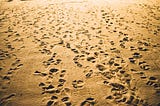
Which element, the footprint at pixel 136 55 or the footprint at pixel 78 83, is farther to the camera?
the footprint at pixel 136 55

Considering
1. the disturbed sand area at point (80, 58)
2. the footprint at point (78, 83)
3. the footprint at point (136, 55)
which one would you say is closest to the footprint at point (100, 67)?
the disturbed sand area at point (80, 58)

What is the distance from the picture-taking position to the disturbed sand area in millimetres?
4281

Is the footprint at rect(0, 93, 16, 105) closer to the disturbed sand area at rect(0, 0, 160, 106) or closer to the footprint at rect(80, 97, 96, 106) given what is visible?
the disturbed sand area at rect(0, 0, 160, 106)

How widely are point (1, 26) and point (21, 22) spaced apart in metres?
0.80

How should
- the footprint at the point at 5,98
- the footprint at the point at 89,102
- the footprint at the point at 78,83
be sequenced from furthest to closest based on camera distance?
1. the footprint at the point at 78,83
2. the footprint at the point at 5,98
3. the footprint at the point at 89,102

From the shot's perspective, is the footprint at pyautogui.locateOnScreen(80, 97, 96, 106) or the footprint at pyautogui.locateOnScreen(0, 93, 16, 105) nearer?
the footprint at pyautogui.locateOnScreen(80, 97, 96, 106)

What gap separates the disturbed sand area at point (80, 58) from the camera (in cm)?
428

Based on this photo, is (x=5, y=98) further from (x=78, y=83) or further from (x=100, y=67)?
(x=100, y=67)

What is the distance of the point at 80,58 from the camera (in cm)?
560

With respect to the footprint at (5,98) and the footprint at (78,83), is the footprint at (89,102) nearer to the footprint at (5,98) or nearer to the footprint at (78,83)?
the footprint at (78,83)

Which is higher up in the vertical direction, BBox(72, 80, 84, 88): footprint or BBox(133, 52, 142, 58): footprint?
BBox(133, 52, 142, 58): footprint

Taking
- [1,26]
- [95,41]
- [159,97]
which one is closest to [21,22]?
[1,26]

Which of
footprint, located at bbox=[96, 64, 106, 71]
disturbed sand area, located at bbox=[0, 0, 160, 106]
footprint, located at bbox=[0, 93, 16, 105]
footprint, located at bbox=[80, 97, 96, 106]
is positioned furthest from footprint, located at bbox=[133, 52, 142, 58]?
footprint, located at bbox=[0, 93, 16, 105]

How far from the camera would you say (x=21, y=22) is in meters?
8.46
